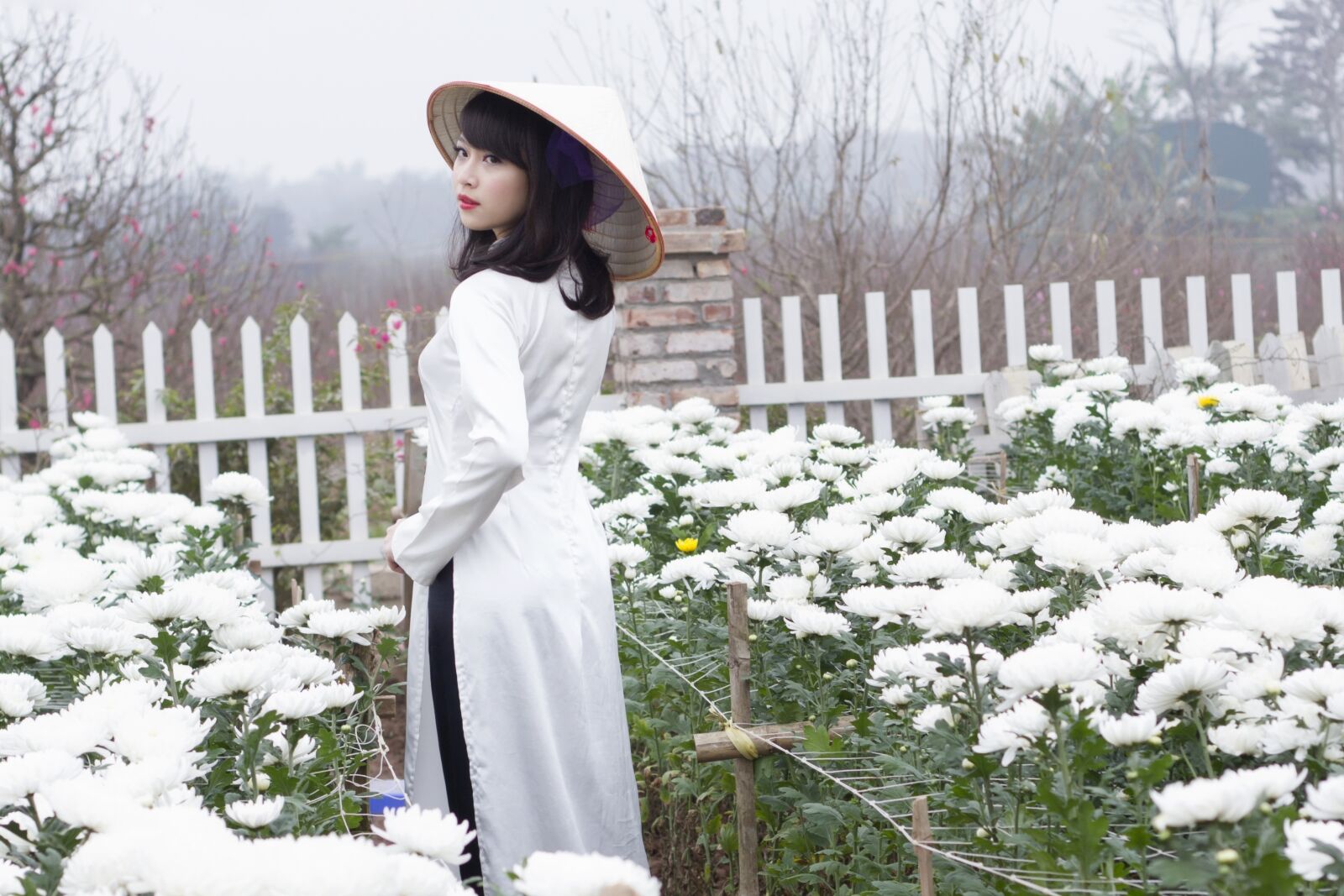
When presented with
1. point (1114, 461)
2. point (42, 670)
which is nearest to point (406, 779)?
point (42, 670)

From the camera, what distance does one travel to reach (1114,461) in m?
3.23

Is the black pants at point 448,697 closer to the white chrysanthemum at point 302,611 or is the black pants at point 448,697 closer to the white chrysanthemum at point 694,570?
the white chrysanthemum at point 302,611

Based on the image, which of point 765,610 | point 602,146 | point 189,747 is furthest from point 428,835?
point 602,146

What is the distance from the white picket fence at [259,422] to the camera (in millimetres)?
5262

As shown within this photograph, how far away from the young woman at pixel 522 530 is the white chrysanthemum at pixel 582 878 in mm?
978

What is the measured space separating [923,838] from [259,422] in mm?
4423

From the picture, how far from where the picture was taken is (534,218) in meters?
1.99

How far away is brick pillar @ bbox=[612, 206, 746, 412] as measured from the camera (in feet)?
17.2

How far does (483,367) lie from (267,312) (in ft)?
35.0

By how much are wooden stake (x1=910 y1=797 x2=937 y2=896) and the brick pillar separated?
12.8 ft

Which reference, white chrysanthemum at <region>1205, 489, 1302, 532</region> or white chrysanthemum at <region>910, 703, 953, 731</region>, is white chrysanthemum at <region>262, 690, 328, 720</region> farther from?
white chrysanthemum at <region>1205, 489, 1302, 532</region>

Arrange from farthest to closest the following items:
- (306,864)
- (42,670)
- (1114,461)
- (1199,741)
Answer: (1114,461), (42,670), (1199,741), (306,864)

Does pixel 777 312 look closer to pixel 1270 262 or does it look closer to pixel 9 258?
pixel 9 258

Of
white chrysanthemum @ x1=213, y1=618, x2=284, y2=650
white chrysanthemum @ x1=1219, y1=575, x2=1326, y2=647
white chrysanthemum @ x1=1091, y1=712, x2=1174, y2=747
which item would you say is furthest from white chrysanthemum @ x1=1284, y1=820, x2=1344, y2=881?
white chrysanthemum @ x1=213, y1=618, x2=284, y2=650
